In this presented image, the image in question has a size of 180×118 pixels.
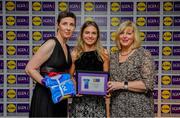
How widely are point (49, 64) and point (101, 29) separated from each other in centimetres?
146

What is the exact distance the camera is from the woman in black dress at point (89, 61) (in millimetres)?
2264

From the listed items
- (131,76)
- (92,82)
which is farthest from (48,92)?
(131,76)

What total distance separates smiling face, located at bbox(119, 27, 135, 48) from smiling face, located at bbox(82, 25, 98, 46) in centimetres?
21

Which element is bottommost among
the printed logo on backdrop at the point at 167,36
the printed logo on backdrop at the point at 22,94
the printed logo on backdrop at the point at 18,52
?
the printed logo on backdrop at the point at 22,94

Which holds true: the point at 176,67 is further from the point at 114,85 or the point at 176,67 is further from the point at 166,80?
the point at 114,85

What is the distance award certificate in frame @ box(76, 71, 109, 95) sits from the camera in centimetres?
219

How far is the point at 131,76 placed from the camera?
2154 millimetres

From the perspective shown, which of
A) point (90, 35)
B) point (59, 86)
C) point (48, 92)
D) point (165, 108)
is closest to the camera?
point (59, 86)

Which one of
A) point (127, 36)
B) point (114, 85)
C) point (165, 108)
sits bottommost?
point (165, 108)

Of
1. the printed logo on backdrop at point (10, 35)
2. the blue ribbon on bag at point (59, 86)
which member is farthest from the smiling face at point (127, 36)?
the printed logo on backdrop at point (10, 35)

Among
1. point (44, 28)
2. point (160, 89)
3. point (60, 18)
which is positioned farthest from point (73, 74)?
point (160, 89)

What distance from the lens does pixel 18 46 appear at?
3.42 metres

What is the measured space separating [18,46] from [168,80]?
1.84 m

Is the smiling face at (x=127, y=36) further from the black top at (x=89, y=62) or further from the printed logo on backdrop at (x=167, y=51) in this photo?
the printed logo on backdrop at (x=167, y=51)
